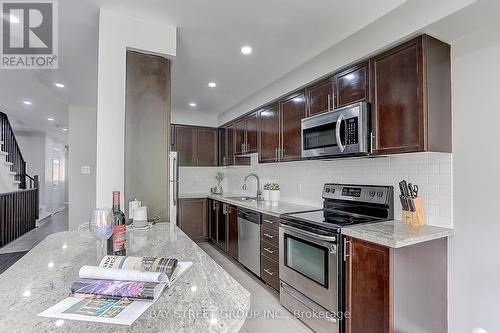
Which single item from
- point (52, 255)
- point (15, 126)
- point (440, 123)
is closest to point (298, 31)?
point (440, 123)

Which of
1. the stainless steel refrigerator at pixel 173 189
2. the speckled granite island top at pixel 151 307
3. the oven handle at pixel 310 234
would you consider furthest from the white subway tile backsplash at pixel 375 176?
the speckled granite island top at pixel 151 307

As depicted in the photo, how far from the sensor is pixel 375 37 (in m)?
2.07

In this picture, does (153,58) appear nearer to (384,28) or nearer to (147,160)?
(147,160)

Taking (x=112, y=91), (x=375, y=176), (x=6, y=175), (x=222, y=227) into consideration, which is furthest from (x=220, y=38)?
(x=6, y=175)

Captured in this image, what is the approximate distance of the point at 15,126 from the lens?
23.8ft

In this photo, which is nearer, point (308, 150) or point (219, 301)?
point (219, 301)

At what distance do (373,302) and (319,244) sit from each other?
Answer: 550 millimetres

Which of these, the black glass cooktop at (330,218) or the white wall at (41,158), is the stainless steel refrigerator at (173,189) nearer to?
the black glass cooktop at (330,218)

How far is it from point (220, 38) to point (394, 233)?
2.14 metres

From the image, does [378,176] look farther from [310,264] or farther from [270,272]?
[270,272]

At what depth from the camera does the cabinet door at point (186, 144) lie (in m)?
5.08

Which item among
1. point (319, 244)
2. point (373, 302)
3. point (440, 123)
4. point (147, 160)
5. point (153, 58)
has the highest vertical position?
point (153, 58)

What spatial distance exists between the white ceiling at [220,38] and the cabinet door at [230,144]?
88cm

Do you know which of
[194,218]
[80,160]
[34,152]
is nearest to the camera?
[194,218]
